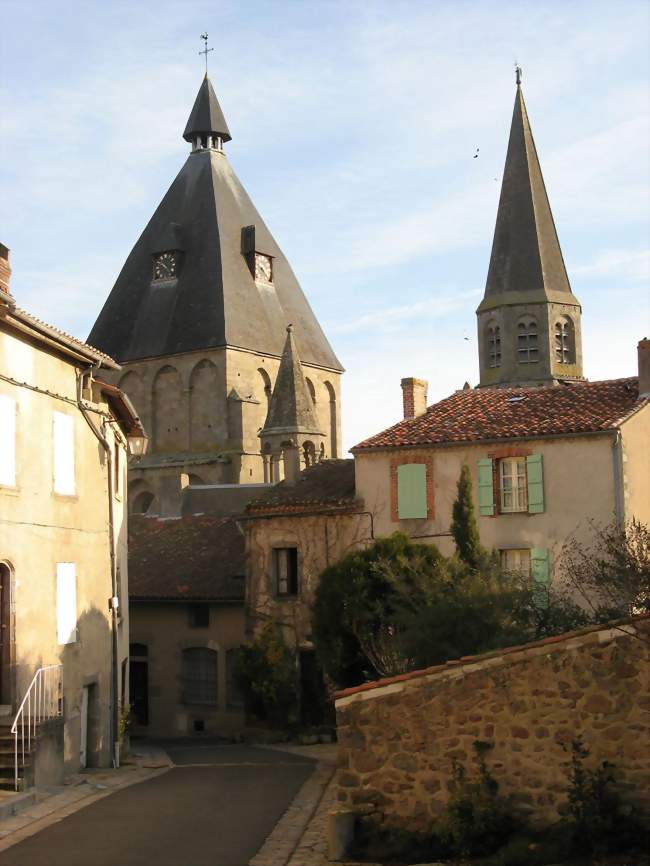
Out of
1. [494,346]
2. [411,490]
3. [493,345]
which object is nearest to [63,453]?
[411,490]

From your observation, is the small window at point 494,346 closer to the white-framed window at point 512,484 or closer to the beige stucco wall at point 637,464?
the beige stucco wall at point 637,464

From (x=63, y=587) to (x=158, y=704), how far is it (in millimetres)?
13034

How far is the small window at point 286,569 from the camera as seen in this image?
29.2m

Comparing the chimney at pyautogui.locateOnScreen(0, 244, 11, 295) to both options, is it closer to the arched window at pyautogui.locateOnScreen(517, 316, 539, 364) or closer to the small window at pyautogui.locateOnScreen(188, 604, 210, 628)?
the small window at pyautogui.locateOnScreen(188, 604, 210, 628)

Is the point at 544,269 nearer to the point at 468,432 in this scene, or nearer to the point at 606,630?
the point at 468,432

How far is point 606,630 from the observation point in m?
11.7

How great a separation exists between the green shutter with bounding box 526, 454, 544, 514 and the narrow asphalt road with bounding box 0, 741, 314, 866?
28.5 feet

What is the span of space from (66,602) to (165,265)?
49175 millimetres

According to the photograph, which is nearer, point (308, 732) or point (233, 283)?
point (308, 732)

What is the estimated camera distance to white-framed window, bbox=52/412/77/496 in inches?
760

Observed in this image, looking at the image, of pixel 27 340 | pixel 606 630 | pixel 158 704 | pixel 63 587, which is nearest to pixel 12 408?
pixel 27 340

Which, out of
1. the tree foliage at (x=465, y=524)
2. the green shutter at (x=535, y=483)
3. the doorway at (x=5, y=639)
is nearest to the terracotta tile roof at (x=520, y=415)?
the green shutter at (x=535, y=483)

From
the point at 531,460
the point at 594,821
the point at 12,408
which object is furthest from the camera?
the point at 531,460

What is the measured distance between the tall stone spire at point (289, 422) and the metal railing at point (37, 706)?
34887 mm
